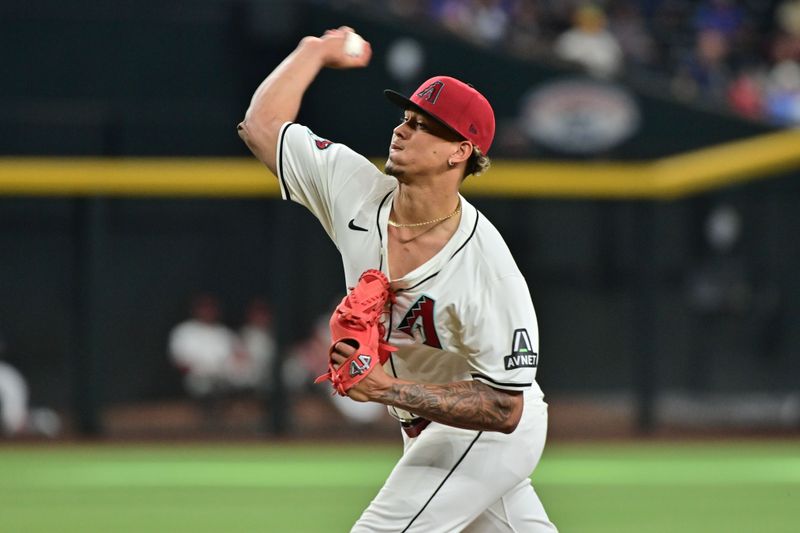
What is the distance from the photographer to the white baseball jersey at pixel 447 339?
3.89 metres

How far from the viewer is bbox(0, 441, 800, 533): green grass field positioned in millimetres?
6965

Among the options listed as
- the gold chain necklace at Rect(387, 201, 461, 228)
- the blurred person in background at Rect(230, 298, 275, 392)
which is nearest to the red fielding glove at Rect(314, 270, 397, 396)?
the gold chain necklace at Rect(387, 201, 461, 228)

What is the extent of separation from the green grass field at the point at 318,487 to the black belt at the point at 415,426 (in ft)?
8.71

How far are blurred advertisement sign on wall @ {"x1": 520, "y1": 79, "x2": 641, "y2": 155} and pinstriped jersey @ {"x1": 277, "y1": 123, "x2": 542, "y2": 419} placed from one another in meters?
10.5

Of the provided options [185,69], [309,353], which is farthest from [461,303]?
[185,69]

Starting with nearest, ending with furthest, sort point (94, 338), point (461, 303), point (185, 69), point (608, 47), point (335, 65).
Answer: point (461, 303) < point (335, 65) < point (94, 338) < point (185, 69) < point (608, 47)

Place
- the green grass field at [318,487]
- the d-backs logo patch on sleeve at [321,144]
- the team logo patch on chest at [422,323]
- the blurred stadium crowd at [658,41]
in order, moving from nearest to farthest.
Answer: the team logo patch on chest at [422,323], the d-backs logo patch on sleeve at [321,144], the green grass field at [318,487], the blurred stadium crowd at [658,41]

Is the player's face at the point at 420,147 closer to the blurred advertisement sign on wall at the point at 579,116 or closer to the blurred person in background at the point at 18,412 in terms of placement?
the blurred person in background at the point at 18,412

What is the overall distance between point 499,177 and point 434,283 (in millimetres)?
7539

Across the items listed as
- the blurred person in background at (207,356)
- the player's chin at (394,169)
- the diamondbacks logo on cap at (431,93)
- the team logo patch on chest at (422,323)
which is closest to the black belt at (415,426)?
the team logo patch on chest at (422,323)

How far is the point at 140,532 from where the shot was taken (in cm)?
665

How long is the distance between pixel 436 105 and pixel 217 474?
5411mm

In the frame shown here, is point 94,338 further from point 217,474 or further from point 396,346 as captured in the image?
point 396,346

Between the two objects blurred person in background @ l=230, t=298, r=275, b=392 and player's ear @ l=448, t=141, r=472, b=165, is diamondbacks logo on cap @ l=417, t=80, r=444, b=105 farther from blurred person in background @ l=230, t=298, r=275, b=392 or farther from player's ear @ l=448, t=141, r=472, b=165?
blurred person in background @ l=230, t=298, r=275, b=392
